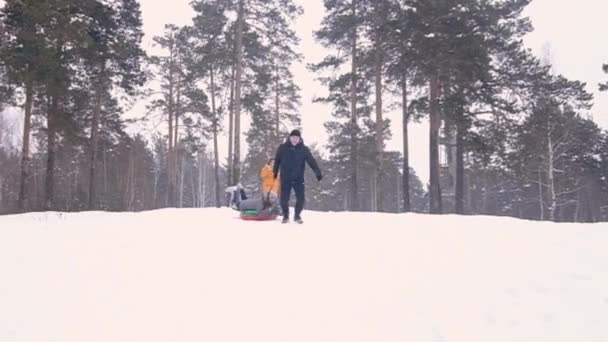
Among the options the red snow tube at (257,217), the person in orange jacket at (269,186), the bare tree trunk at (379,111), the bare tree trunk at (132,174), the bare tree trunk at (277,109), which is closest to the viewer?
the red snow tube at (257,217)

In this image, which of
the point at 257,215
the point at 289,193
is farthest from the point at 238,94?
the point at 289,193

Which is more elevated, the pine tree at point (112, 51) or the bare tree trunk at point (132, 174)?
the pine tree at point (112, 51)

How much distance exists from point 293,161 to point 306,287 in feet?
14.1

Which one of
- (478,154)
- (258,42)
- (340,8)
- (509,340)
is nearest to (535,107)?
(478,154)

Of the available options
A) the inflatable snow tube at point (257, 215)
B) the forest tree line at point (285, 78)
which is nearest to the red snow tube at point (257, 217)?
the inflatable snow tube at point (257, 215)

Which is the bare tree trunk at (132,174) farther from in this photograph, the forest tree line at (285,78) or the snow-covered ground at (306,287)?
the snow-covered ground at (306,287)

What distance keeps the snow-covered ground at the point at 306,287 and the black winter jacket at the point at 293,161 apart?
6.69 ft

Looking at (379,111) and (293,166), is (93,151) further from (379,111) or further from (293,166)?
(293,166)

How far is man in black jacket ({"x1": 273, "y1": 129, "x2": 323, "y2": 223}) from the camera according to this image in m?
8.40

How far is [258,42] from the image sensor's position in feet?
63.5

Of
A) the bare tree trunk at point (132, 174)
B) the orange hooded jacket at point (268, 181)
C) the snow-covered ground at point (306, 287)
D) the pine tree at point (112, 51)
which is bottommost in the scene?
the snow-covered ground at point (306, 287)

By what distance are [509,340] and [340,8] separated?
64.6ft

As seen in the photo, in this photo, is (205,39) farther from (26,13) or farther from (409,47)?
(409,47)

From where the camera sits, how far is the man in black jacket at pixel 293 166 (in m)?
8.40
